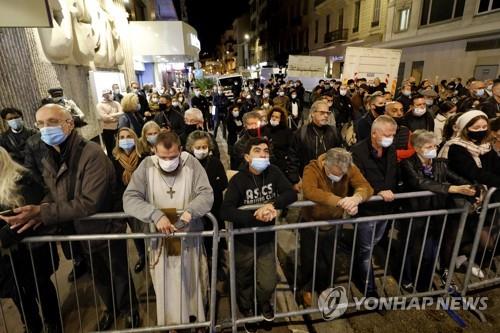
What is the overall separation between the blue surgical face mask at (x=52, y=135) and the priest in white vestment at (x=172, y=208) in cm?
73

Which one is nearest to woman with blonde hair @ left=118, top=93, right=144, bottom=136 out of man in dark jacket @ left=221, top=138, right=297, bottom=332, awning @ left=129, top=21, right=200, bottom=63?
man in dark jacket @ left=221, top=138, right=297, bottom=332

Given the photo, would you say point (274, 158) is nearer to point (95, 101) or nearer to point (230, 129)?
point (230, 129)

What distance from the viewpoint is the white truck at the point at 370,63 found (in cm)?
1100

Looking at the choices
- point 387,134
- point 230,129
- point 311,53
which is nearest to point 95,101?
point 230,129

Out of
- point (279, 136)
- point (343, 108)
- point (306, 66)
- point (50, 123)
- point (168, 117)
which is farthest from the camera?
point (306, 66)

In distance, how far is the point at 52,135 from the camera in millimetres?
2594

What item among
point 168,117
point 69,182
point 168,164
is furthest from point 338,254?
point 168,117

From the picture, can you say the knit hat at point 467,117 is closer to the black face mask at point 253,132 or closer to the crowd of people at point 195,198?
the crowd of people at point 195,198

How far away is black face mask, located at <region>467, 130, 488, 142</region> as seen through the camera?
3.32m

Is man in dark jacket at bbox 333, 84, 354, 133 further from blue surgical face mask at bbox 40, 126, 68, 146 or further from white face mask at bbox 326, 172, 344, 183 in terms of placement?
blue surgical face mask at bbox 40, 126, 68, 146

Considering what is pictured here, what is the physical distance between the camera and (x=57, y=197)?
8.77 ft

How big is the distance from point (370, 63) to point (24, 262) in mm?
11606

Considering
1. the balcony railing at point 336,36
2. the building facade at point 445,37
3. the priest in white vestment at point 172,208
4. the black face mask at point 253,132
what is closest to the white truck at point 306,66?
the building facade at point 445,37

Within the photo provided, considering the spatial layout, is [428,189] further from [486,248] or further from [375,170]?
[486,248]
